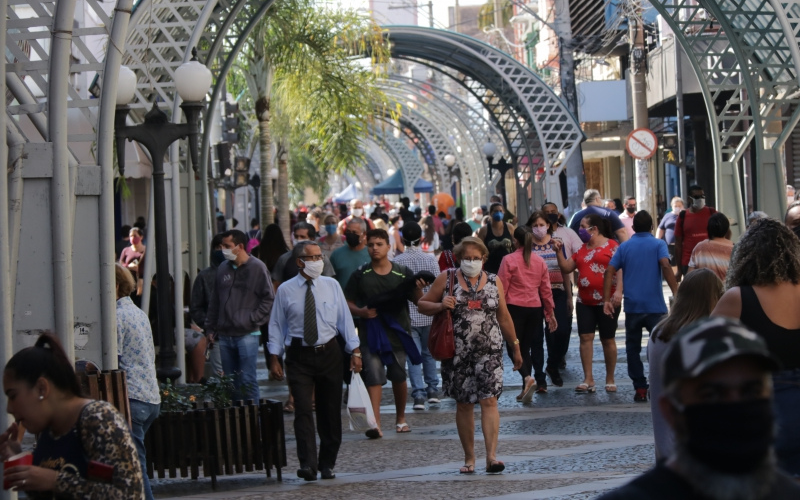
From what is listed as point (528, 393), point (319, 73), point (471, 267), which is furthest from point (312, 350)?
point (319, 73)

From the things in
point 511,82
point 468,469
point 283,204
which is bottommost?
point 468,469

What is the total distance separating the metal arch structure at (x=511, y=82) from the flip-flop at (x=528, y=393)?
20.3 meters

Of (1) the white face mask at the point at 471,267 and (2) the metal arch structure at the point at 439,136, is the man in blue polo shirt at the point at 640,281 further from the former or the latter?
(2) the metal arch structure at the point at 439,136

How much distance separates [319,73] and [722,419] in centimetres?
2307

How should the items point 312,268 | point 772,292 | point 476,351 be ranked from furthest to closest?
point 312,268 < point 476,351 < point 772,292

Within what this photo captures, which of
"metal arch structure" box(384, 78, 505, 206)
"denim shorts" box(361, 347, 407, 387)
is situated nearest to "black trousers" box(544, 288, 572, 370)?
"denim shorts" box(361, 347, 407, 387)

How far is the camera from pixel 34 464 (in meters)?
4.37

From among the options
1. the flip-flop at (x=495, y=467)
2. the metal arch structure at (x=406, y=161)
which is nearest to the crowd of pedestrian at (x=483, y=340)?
Answer: the flip-flop at (x=495, y=467)

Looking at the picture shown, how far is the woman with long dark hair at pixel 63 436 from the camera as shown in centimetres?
423

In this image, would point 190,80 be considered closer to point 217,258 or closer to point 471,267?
point 217,258

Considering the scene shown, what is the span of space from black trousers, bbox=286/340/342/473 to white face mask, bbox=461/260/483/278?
3.71ft

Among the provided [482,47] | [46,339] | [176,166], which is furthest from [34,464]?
[482,47]

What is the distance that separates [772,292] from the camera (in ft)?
18.2

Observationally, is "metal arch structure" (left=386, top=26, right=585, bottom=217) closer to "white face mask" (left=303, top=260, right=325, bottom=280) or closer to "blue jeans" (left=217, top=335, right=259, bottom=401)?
"blue jeans" (left=217, top=335, right=259, bottom=401)
